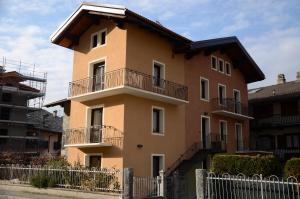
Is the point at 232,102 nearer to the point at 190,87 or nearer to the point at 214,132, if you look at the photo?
the point at 214,132

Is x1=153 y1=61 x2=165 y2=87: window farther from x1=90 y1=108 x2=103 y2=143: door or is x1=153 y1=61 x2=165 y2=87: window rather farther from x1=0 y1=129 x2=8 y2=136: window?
x1=0 y1=129 x2=8 y2=136: window

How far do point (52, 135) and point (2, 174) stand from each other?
25.4m

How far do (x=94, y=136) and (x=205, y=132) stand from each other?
8.64 meters

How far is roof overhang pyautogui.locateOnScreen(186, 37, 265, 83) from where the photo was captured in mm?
24908

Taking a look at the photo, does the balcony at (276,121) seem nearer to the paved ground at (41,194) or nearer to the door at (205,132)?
the door at (205,132)

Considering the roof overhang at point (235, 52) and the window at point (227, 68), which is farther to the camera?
the window at point (227, 68)

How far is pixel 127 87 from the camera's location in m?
18.9

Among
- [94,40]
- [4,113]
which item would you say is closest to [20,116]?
[4,113]

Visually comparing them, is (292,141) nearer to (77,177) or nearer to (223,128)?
(223,128)

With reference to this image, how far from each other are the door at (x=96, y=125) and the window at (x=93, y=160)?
0.92m

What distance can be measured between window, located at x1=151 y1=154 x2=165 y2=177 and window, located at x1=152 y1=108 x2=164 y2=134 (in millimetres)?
1496

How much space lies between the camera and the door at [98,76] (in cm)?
2154

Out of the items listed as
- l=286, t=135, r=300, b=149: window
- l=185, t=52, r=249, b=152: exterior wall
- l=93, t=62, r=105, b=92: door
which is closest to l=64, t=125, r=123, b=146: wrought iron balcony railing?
l=93, t=62, r=105, b=92: door

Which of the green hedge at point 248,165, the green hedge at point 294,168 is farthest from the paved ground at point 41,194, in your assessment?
the green hedge at point 294,168
